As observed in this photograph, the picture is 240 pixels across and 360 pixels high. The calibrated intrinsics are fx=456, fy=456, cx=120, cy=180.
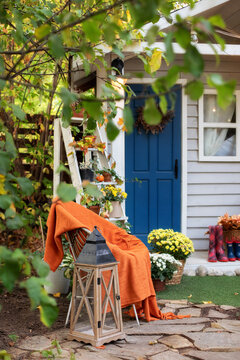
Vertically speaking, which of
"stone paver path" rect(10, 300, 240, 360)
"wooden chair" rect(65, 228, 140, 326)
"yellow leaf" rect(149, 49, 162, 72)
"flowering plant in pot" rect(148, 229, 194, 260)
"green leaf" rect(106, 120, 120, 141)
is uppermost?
"yellow leaf" rect(149, 49, 162, 72)

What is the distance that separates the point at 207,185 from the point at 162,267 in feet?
6.45

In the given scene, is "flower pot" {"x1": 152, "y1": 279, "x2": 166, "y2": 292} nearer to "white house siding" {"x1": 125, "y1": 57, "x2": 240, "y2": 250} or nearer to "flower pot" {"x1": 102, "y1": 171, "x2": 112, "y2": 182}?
"flower pot" {"x1": 102, "y1": 171, "x2": 112, "y2": 182}

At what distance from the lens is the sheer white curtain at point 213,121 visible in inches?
237

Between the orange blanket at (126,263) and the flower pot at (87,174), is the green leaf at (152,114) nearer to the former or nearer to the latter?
the orange blanket at (126,263)

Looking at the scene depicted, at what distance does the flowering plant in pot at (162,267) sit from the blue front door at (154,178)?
1353 mm

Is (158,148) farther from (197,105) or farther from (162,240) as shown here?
(162,240)

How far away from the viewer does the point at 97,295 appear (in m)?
2.99

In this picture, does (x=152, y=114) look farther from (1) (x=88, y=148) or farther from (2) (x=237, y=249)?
(2) (x=237, y=249)

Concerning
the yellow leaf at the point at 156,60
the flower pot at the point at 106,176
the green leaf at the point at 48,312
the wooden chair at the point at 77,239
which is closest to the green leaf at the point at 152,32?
Answer: the green leaf at the point at 48,312

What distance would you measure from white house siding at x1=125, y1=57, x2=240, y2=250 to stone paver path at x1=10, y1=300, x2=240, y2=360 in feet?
7.72

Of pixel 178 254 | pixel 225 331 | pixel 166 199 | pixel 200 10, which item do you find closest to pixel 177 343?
pixel 225 331

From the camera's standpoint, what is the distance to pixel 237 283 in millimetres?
4863

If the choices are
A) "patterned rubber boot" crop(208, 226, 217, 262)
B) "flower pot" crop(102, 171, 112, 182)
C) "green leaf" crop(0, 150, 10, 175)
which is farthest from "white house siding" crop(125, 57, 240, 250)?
"green leaf" crop(0, 150, 10, 175)

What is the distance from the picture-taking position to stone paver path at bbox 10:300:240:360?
2.83 metres
